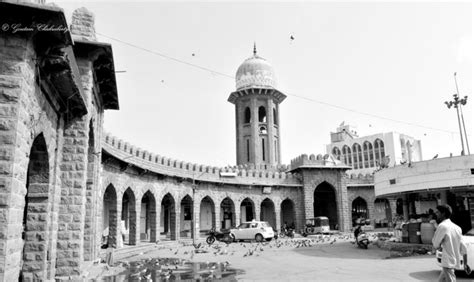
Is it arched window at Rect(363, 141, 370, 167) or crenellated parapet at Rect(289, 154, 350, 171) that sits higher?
arched window at Rect(363, 141, 370, 167)

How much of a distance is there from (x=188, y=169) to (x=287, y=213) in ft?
39.5

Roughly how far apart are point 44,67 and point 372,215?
1244 inches

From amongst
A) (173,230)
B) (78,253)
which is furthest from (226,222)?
(78,253)

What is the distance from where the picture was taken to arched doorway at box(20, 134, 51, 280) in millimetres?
6336

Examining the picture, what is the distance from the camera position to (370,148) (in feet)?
252

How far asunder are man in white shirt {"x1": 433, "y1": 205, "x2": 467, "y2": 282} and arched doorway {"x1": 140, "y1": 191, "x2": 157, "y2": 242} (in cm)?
1694

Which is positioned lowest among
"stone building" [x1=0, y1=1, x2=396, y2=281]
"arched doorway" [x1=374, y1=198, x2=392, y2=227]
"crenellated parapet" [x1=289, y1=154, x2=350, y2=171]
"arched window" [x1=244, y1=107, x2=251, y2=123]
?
"arched doorway" [x1=374, y1=198, x2=392, y2=227]

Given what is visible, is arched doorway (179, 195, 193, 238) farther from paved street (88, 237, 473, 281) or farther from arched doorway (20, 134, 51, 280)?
arched doorway (20, 134, 51, 280)

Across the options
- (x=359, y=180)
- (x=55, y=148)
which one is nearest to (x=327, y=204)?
(x=359, y=180)

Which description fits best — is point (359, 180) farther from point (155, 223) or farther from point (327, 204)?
point (155, 223)

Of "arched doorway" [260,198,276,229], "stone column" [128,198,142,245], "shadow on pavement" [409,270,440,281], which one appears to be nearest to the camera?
"shadow on pavement" [409,270,440,281]

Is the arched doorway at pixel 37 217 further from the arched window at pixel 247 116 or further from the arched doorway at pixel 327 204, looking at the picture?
the arched window at pixel 247 116

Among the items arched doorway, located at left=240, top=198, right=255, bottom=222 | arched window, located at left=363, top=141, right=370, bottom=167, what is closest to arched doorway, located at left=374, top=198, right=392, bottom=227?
arched doorway, located at left=240, top=198, right=255, bottom=222

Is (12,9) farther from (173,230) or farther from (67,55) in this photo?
(173,230)
